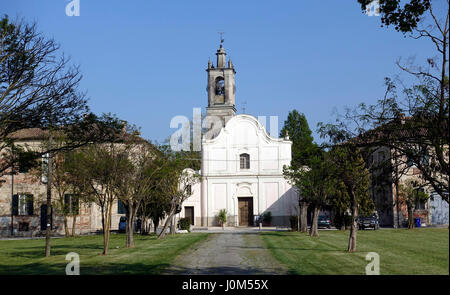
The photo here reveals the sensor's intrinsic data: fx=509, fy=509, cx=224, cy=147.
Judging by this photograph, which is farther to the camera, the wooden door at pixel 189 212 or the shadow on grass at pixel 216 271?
the wooden door at pixel 189 212

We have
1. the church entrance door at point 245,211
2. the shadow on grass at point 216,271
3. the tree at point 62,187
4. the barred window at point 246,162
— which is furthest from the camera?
the barred window at point 246,162

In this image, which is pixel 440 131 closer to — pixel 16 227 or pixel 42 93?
pixel 42 93

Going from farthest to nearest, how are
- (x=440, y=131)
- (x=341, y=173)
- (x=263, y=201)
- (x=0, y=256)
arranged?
(x=263, y=201) < (x=0, y=256) < (x=341, y=173) < (x=440, y=131)

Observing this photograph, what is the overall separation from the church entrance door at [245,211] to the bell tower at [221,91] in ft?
47.3

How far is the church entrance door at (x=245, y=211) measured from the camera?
170ft

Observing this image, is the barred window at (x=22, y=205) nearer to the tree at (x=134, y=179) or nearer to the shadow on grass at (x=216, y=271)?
the tree at (x=134, y=179)

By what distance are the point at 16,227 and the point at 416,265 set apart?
130ft

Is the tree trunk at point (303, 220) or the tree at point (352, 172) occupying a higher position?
Result: the tree at point (352, 172)

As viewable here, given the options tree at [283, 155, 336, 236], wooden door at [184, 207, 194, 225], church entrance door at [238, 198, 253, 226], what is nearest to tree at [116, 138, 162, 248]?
tree at [283, 155, 336, 236]

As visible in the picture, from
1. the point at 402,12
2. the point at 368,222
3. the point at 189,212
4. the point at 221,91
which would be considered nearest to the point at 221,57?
the point at 221,91

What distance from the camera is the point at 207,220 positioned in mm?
51875

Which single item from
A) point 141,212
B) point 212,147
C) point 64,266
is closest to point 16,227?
point 141,212

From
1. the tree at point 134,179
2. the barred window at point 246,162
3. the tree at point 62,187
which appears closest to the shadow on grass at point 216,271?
the tree at point 134,179

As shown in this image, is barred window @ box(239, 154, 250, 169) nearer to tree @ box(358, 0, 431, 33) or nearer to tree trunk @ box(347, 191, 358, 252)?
tree trunk @ box(347, 191, 358, 252)
